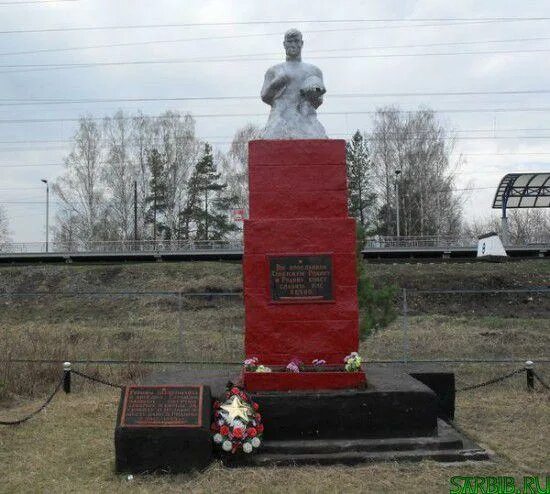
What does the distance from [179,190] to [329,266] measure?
35720 mm

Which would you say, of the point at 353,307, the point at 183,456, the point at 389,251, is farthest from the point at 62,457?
the point at 389,251

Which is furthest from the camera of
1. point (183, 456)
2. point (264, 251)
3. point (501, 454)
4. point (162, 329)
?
point (162, 329)

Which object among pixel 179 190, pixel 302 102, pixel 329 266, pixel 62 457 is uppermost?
pixel 179 190

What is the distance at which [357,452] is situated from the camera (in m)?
5.48

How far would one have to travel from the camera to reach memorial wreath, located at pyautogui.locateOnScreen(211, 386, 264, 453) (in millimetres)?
5298

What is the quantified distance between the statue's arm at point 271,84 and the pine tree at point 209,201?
3385 centimetres

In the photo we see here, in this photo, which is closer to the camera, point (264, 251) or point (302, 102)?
point (264, 251)

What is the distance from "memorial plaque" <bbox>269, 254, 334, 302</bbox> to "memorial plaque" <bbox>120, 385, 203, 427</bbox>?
4.25 feet

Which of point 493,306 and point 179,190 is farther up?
point 179,190

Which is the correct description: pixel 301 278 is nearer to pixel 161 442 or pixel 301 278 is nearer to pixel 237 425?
pixel 237 425

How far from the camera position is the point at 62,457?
576cm

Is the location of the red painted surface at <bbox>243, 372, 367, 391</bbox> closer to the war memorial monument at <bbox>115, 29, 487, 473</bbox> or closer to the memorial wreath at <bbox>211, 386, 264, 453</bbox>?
Result: the war memorial monument at <bbox>115, 29, 487, 473</bbox>

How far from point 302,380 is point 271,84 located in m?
3.31

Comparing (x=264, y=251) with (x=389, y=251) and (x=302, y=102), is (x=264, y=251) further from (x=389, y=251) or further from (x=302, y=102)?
(x=389, y=251)
